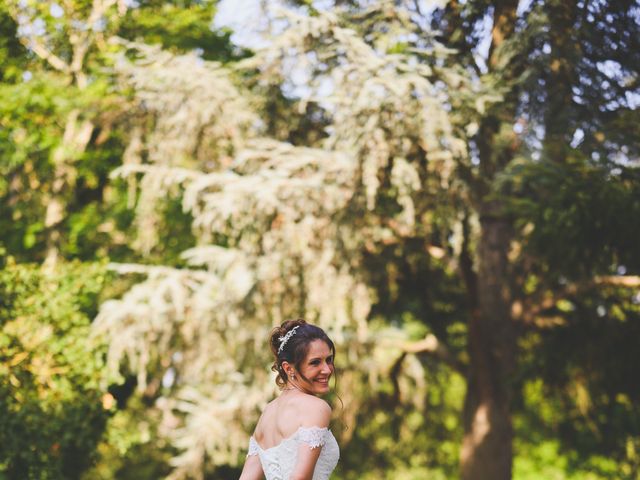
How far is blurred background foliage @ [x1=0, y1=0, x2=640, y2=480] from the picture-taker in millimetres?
8828

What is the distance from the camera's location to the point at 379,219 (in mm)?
11578

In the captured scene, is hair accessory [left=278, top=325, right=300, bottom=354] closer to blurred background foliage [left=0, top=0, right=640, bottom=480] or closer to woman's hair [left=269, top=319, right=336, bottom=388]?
woman's hair [left=269, top=319, right=336, bottom=388]

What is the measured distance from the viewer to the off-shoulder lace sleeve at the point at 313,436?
10.3 feet

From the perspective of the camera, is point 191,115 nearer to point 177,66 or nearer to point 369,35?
point 177,66

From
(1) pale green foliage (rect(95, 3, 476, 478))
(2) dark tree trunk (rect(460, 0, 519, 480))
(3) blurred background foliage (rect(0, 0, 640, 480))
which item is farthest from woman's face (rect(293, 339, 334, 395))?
(2) dark tree trunk (rect(460, 0, 519, 480))

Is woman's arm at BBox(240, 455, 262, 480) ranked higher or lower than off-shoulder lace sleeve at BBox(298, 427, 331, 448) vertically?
lower

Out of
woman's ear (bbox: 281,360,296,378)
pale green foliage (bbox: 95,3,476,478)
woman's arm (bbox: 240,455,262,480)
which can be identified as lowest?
pale green foliage (bbox: 95,3,476,478)

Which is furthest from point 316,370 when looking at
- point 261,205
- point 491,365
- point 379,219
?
point 491,365

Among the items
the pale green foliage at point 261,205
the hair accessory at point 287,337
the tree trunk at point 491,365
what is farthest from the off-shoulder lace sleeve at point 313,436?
the tree trunk at point 491,365

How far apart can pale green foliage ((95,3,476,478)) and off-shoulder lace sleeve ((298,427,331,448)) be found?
629 cm

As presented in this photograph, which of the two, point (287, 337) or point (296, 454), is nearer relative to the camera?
point (296, 454)

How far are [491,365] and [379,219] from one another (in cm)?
288

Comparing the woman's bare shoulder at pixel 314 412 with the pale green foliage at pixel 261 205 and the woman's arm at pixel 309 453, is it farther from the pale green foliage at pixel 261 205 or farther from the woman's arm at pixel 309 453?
the pale green foliage at pixel 261 205

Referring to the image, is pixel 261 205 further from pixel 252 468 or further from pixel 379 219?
pixel 252 468
